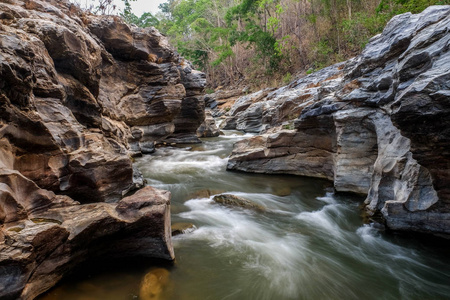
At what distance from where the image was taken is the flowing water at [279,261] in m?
2.83

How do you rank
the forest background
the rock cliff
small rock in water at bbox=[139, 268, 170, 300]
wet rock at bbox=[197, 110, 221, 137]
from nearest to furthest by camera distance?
the rock cliff < small rock in water at bbox=[139, 268, 170, 300] < the forest background < wet rock at bbox=[197, 110, 221, 137]

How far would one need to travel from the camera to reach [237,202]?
5.44 meters

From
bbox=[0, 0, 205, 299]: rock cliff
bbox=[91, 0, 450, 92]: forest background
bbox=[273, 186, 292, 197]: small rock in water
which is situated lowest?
bbox=[273, 186, 292, 197]: small rock in water

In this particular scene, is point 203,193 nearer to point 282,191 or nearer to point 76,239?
point 282,191

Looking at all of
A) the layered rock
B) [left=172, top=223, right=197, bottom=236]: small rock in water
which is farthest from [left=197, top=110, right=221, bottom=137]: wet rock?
[left=172, top=223, right=197, bottom=236]: small rock in water

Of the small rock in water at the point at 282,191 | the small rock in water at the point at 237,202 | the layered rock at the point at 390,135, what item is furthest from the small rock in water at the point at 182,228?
the layered rock at the point at 390,135

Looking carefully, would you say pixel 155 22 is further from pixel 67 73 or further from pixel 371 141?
pixel 371 141

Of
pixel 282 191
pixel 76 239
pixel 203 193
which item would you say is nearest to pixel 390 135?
pixel 282 191

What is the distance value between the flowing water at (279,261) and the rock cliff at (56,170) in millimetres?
377

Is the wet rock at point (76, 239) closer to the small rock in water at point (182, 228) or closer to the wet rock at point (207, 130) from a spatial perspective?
the small rock in water at point (182, 228)

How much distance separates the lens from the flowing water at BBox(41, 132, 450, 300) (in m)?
2.83

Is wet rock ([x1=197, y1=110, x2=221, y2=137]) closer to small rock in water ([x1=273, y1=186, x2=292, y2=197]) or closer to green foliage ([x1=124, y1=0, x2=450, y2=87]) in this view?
green foliage ([x1=124, y1=0, x2=450, y2=87])

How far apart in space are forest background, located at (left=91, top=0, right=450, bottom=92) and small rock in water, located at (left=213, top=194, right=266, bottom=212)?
9172 mm

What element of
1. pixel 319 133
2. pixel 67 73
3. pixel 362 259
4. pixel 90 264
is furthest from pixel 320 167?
→ pixel 67 73
